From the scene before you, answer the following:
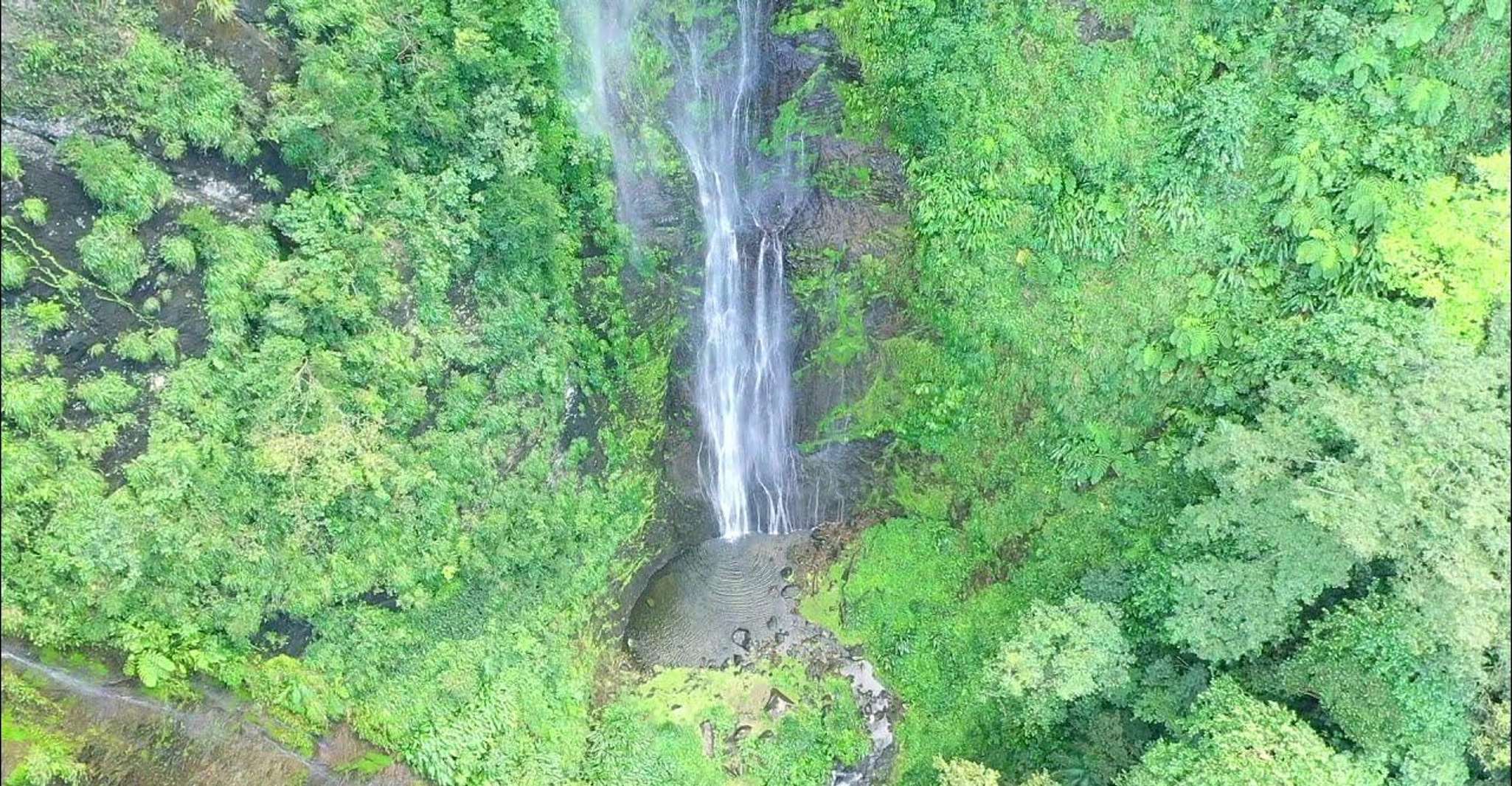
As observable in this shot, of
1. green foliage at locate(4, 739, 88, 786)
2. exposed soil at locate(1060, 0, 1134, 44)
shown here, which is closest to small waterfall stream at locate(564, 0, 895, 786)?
exposed soil at locate(1060, 0, 1134, 44)

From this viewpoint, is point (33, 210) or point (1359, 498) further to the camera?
point (1359, 498)

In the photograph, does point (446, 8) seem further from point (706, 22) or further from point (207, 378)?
point (207, 378)

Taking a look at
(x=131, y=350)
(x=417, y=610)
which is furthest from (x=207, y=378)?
(x=417, y=610)

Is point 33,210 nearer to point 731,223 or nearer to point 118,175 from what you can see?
point 118,175

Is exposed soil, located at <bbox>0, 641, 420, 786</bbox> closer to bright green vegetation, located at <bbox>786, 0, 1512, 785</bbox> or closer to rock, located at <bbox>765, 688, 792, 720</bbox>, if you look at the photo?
rock, located at <bbox>765, 688, 792, 720</bbox>

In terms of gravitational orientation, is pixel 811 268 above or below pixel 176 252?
below

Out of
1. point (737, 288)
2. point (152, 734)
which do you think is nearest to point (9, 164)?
point (152, 734)
